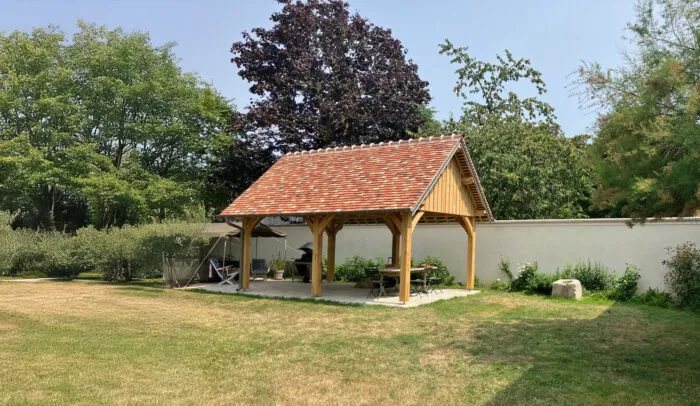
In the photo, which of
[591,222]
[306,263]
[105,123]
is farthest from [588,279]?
[105,123]

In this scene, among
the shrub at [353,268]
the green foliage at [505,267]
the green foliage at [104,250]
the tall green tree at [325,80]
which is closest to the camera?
the green foliage at [505,267]

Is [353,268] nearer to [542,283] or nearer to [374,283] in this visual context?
[374,283]

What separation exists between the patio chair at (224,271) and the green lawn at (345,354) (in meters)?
5.37

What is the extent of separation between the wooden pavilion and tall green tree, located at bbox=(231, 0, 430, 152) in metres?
7.85

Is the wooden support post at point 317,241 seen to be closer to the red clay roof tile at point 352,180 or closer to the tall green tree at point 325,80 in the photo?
the red clay roof tile at point 352,180

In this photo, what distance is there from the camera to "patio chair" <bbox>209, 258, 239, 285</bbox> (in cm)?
1822

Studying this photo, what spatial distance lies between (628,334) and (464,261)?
8952 mm

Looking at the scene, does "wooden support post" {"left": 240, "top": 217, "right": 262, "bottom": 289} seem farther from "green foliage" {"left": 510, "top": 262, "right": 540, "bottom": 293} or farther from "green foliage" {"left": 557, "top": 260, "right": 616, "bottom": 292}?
"green foliage" {"left": 557, "top": 260, "right": 616, "bottom": 292}

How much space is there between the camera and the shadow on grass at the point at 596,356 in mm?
5848

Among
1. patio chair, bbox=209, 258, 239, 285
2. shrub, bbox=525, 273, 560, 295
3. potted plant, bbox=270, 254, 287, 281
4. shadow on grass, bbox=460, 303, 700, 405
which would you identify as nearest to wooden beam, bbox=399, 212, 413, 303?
shadow on grass, bbox=460, 303, 700, 405

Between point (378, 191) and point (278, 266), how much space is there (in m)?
9.54

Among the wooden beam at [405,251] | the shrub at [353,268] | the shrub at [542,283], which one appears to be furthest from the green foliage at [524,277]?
the shrub at [353,268]

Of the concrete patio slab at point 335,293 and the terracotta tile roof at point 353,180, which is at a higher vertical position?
the terracotta tile roof at point 353,180

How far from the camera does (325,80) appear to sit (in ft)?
85.7
